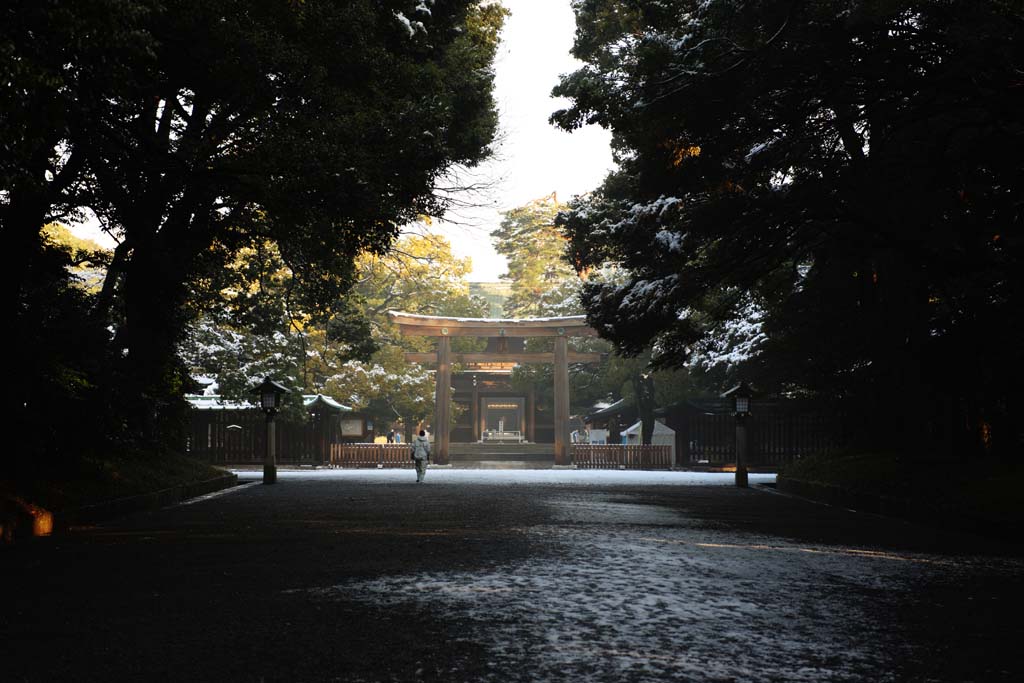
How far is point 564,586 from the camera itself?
26.2ft

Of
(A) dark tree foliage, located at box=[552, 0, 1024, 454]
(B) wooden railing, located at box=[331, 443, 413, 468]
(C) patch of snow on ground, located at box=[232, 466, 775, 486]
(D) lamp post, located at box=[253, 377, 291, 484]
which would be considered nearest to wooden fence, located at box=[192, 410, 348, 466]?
(B) wooden railing, located at box=[331, 443, 413, 468]

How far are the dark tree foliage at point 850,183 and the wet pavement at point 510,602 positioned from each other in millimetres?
4874

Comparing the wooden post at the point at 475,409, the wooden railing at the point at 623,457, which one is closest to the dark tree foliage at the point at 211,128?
the wooden railing at the point at 623,457

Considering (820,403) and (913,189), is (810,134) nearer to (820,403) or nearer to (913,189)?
(913,189)

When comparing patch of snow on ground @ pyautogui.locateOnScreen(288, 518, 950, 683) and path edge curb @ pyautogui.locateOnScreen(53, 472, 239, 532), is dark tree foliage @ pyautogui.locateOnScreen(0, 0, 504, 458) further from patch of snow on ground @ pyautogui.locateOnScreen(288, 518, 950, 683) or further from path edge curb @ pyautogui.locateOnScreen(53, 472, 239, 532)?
patch of snow on ground @ pyautogui.locateOnScreen(288, 518, 950, 683)

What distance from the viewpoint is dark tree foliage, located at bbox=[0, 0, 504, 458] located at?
9781 millimetres

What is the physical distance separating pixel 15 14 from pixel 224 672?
6.18 meters

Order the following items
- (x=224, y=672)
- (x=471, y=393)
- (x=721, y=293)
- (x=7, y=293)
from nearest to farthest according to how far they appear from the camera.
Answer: (x=224, y=672), (x=7, y=293), (x=721, y=293), (x=471, y=393)

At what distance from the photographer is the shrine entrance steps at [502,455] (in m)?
47.5

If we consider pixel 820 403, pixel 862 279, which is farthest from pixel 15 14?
pixel 820 403

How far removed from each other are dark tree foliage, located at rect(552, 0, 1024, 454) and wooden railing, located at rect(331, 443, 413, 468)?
21.4 meters

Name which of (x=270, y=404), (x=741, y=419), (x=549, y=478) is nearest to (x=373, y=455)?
(x=549, y=478)

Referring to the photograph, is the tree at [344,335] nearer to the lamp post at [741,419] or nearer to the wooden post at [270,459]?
the wooden post at [270,459]

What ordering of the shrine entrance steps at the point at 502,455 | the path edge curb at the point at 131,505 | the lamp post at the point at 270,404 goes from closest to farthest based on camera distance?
the path edge curb at the point at 131,505 < the lamp post at the point at 270,404 < the shrine entrance steps at the point at 502,455
